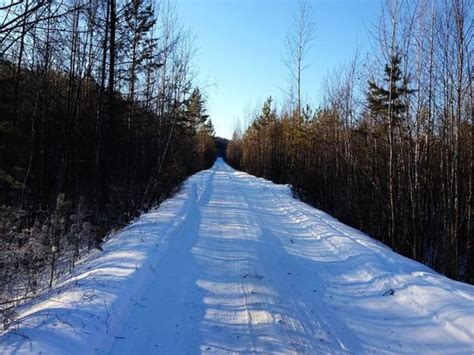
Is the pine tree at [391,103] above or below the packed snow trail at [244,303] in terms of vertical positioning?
above

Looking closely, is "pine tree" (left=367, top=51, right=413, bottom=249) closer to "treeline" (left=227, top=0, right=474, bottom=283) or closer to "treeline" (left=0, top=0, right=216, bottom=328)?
"treeline" (left=227, top=0, right=474, bottom=283)

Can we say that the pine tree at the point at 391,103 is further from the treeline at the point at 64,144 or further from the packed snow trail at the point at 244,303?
the treeline at the point at 64,144

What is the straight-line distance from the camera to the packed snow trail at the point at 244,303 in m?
4.30

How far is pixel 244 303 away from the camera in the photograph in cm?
555

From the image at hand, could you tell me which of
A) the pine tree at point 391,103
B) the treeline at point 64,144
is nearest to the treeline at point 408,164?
the pine tree at point 391,103

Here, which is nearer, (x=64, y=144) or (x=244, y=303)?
(x=244, y=303)

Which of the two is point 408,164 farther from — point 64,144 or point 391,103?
point 64,144

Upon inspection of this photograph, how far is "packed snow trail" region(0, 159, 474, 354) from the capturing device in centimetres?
430

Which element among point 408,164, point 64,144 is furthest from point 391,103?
point 64,144

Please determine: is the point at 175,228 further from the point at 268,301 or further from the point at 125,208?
the point at 268,301

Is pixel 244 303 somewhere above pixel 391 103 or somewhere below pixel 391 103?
below

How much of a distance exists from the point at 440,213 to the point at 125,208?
392 inches

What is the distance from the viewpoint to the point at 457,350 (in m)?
4.31

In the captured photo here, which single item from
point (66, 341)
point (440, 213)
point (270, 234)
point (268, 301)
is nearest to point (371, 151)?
point (440, 213)
